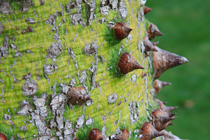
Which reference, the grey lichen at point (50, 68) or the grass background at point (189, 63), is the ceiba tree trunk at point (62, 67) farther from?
the grass background at point (189, 63)

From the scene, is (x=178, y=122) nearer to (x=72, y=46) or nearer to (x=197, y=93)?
(x=197, y=93)

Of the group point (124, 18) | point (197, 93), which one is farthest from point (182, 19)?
point (124, 18)

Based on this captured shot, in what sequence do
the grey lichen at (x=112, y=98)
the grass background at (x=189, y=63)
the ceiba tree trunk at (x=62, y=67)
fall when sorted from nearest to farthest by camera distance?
the ceiba tree trunk at (x=62, y=67) → the grey lichen at (x=112, y=98) → the grass background at (x=189, y=63)

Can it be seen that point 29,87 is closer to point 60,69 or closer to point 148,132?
point 60,69

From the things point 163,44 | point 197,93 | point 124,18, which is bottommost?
point 197,93

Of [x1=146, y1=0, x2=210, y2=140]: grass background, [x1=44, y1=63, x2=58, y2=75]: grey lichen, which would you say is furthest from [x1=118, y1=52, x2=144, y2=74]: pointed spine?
[x1=146, y1=0, x2=210, y2=140]: grass background

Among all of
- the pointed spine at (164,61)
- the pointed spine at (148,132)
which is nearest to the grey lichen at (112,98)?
the pointed spine at (148,132)
